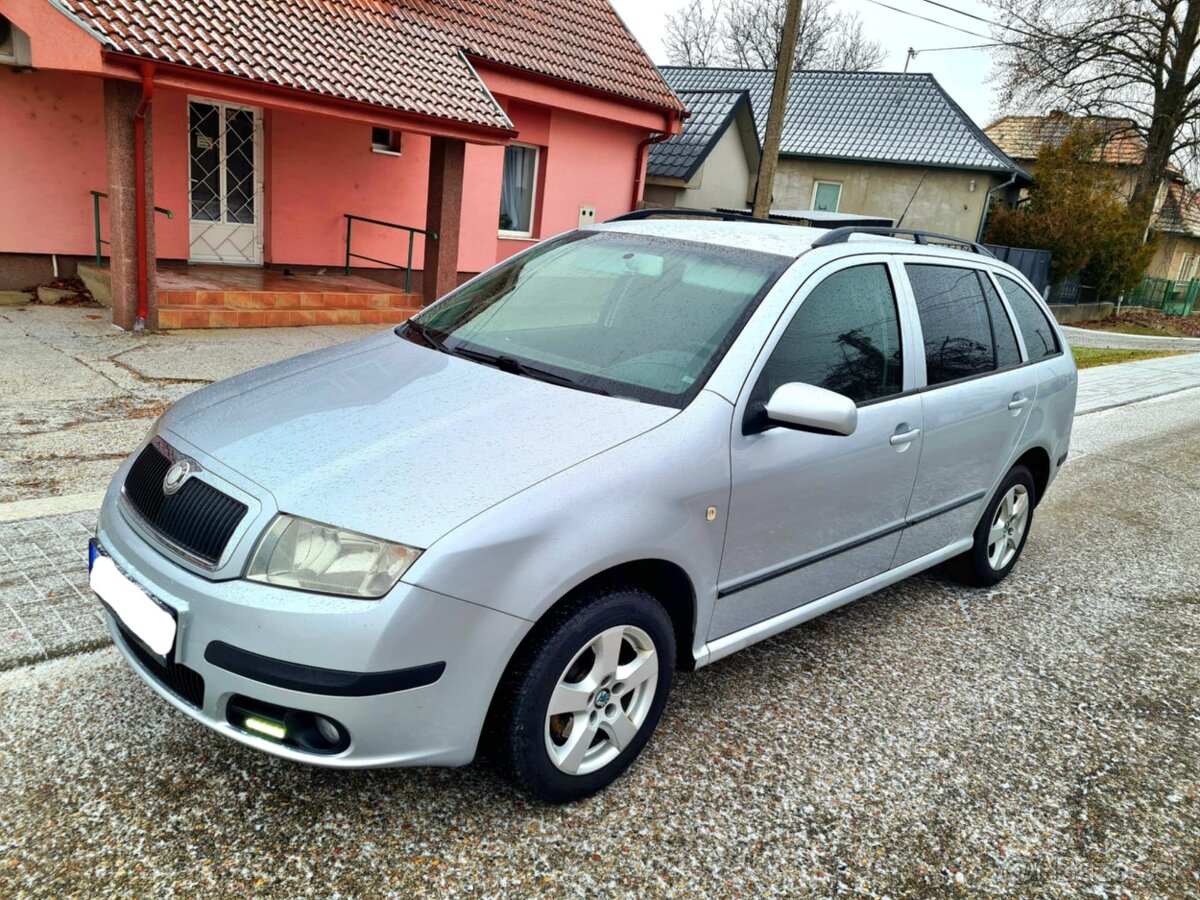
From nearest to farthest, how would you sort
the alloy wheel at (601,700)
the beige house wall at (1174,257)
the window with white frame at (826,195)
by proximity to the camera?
the alloy wheel at (601,700), the window with white frame at (826,195), the beige house wall at (1174,257)

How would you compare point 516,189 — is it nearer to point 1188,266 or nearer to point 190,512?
point 190,512

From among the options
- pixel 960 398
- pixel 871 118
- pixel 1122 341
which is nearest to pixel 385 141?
pixel 960 398

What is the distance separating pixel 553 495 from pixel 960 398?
7.61 ft

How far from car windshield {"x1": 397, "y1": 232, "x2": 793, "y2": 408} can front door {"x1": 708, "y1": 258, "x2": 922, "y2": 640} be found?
0.73ft

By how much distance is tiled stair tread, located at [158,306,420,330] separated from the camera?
30.8 ft

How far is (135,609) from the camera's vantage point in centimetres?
256

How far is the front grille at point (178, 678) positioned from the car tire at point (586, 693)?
0.81m

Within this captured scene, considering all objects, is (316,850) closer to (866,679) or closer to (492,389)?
(492,389)

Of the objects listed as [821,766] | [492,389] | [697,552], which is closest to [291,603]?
[492,389]

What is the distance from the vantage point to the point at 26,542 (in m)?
4.12

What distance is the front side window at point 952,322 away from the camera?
390 centimetres

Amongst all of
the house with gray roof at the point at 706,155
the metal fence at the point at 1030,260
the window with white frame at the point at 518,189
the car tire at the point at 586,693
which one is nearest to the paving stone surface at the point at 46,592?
the car tire at the point at 586,693

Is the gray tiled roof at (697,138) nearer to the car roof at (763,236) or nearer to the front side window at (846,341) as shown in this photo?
the car roof at (763,236)

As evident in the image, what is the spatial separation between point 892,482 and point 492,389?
1.69 metres
